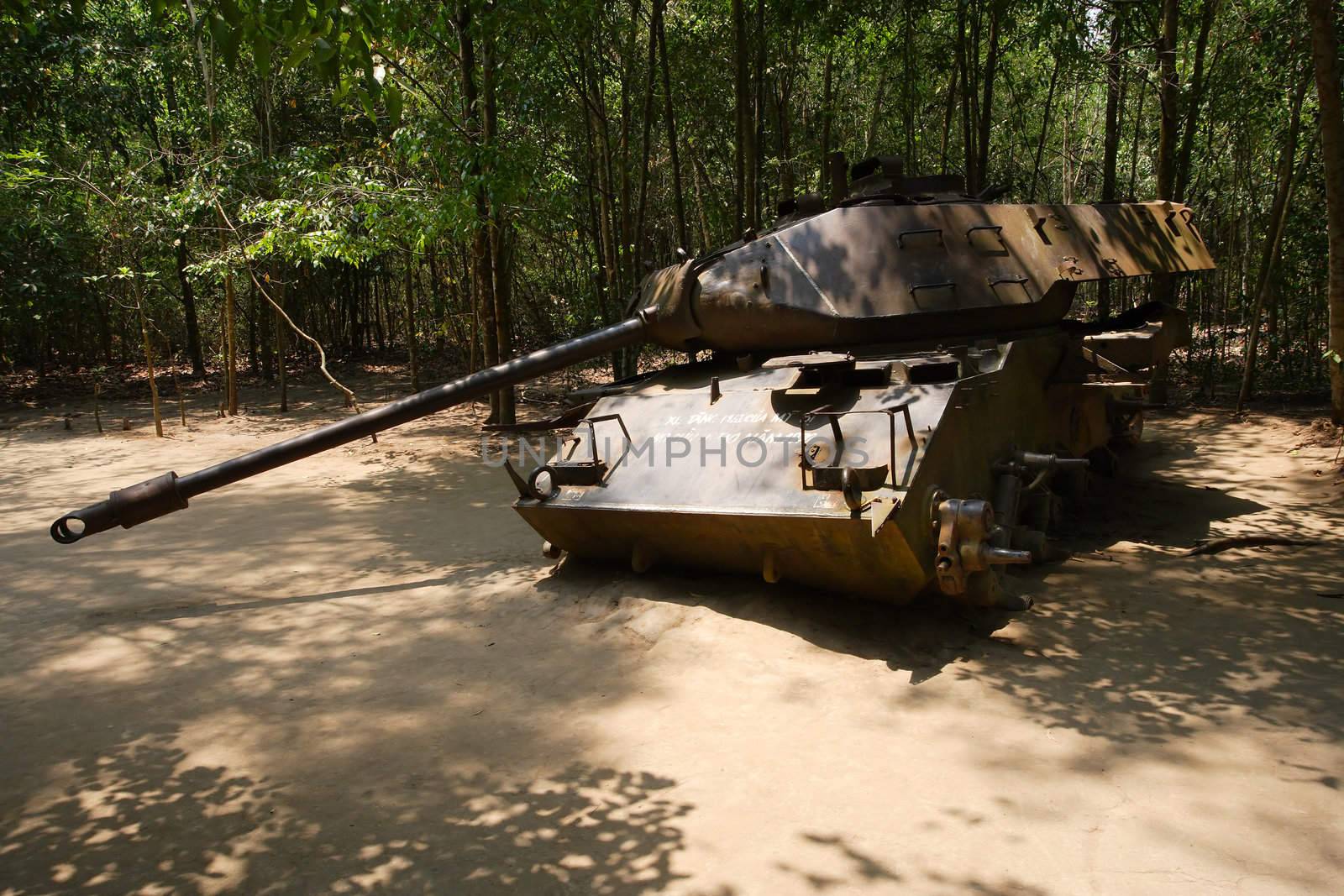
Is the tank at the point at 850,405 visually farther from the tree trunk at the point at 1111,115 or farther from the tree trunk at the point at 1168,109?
the tree trunk at the point at 1111,115

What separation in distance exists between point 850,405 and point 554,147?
11732 mm

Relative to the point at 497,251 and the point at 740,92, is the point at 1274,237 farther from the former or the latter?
the point at 497,251

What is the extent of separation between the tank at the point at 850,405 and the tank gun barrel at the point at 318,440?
0.01 m

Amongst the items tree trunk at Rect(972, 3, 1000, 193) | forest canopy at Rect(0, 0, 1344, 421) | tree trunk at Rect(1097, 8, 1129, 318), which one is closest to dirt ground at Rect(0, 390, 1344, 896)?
forest canopy at Rect(0, 0, 1344, 421)

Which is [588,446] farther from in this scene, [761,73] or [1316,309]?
[1316,309]

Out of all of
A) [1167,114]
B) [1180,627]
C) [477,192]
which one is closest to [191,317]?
[477,192]

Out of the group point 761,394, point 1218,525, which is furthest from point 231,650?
point 1218,525

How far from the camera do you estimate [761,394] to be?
639cm

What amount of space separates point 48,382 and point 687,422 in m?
19.4

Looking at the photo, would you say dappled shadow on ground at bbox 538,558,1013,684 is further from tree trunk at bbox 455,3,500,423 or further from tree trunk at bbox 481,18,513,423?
tree trunk at bbox 481,18,513,423

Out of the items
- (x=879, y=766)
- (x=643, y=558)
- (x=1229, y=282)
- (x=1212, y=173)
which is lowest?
(x=879, y=766)

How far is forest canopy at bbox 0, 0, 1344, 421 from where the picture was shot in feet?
36.3

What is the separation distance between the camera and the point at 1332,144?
8.86 m

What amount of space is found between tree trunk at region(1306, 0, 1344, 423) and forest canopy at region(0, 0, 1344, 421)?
55 mm
